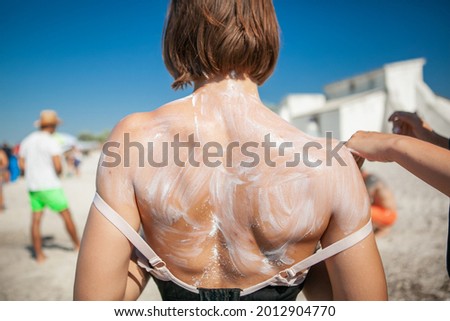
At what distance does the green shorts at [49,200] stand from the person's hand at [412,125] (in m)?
3.92

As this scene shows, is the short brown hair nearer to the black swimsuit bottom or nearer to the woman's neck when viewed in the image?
the woman's neck

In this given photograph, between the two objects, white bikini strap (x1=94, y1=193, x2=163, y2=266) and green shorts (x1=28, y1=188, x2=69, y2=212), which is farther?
green shorts (x1=28, y1=188, x2=69, y2=212)

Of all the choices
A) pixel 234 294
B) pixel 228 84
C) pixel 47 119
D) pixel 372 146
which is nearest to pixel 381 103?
pixel 47 119

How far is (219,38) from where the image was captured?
0.99 m

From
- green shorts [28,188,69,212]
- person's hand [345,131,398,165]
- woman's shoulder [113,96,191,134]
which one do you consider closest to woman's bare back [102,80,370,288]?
woman's shoulder [113,96,191,134]

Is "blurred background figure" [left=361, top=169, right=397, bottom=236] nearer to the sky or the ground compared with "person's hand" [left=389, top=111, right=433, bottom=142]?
nearer to the ground

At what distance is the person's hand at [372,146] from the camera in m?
1.09

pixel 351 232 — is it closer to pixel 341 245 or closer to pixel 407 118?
pixel 341 245

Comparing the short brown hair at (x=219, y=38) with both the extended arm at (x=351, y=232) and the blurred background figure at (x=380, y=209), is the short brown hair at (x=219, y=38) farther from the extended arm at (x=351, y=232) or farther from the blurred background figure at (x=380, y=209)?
the blurred background figure at (x=380, y=209)

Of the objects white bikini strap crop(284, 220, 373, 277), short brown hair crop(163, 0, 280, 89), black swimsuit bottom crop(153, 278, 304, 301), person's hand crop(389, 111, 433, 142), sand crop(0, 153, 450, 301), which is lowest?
sand crop(0, 153, 450, 301)

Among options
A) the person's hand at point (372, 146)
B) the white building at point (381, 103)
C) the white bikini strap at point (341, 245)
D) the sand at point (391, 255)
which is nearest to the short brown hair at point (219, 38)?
the person's hand at point (372, 146)

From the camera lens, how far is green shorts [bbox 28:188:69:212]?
13.5ft
